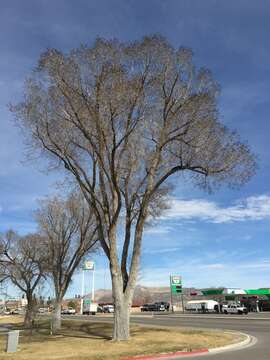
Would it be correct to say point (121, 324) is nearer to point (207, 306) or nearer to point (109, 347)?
point (109, 347)

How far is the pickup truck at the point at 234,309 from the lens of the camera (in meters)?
57.1

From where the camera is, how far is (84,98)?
20.8 meters

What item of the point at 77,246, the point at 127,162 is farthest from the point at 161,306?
the point at 127,162

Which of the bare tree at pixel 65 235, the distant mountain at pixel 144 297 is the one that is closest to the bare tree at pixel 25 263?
the bare tree at pixel 65 235

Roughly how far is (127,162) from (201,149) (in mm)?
3870

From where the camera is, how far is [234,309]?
193 feet

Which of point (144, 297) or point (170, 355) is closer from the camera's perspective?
point (170, 355)

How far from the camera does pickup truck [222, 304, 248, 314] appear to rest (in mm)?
57062

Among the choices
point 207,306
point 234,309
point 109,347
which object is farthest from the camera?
point 207,306

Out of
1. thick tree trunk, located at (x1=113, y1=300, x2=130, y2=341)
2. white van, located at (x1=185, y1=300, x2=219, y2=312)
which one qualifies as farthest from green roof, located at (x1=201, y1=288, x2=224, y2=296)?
thick tree trunk, located at (x1=113, y1=300, x2=130, y2=341)

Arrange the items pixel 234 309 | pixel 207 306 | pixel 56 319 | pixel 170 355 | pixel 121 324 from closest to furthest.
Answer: pixel 170 355 → pixel 121 324 → pixel 56 319 → pixel 234 309 → pixel 207 306

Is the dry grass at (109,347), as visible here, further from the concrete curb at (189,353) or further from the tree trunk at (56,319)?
the tree trunk at (56,319)

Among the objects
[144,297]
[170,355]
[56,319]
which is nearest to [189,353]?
[170,355]

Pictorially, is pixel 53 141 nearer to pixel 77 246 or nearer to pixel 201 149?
pixel 201 149
